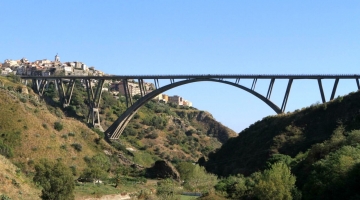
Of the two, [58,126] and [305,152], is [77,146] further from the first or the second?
[305,152]

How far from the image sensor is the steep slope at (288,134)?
69.3 meters

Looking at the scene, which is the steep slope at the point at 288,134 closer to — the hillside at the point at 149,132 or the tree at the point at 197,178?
the tree at the point at 197,178

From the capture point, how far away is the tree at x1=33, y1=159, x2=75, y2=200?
46.4 meters

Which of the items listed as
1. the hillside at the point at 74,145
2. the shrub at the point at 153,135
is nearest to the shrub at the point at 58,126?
the hillside at the point at 74,145

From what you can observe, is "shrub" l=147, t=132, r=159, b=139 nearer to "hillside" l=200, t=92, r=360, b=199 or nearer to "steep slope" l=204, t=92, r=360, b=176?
Answer: "hillside" l=200, t=92, r=360, b=199

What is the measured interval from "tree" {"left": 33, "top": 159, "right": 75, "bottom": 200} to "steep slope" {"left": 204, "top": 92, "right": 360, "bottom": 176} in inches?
1055

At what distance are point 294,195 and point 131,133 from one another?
224 feet

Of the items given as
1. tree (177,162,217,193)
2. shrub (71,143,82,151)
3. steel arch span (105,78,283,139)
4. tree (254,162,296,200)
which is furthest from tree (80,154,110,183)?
tree (254,162,296,200)

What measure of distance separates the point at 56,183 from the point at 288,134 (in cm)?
3764

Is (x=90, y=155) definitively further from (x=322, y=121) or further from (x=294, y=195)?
(x=294, y=195)

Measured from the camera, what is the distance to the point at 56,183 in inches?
1854

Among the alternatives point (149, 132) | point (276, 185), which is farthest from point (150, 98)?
point (276, 185)

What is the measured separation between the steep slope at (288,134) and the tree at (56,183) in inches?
1055

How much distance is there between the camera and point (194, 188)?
2815 inches
